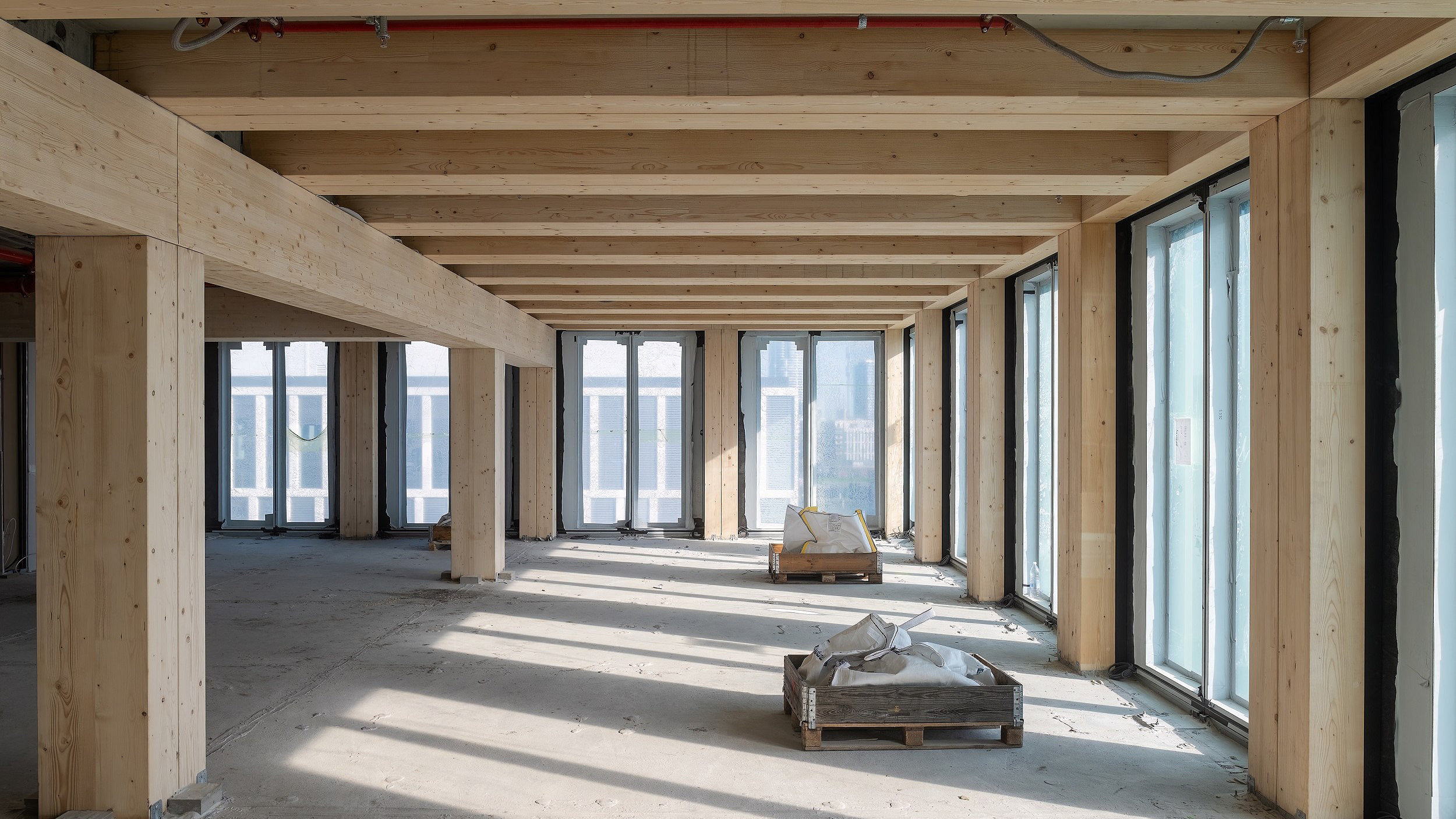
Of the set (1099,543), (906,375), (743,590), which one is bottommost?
(743,590)

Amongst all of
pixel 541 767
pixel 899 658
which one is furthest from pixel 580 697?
pixel 899 658

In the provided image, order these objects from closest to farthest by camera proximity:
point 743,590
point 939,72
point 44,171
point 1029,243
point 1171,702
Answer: point 44,171 → point 939,72 → point 1171,702 → point 1029,243 → point 743,590

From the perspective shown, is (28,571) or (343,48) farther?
(28,571)

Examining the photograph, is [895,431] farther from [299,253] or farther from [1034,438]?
[299,253]

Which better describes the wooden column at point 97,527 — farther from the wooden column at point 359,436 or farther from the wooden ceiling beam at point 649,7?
the wooden column at point 359,436

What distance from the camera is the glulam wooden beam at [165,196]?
2.96 metres

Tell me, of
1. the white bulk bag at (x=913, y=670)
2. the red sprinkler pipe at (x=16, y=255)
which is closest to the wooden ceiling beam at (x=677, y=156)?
the white bulk bag at (x=913, y=670)

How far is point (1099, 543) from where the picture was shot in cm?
586

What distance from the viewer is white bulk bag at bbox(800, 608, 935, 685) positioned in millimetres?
4797

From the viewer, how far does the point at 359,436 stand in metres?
13.0

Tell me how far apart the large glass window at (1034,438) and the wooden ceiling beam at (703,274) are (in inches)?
21.8

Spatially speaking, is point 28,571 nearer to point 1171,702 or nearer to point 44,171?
point 44,171

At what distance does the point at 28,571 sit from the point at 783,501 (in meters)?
8.71

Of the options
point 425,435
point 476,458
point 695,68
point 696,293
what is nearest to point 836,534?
point 696,293
